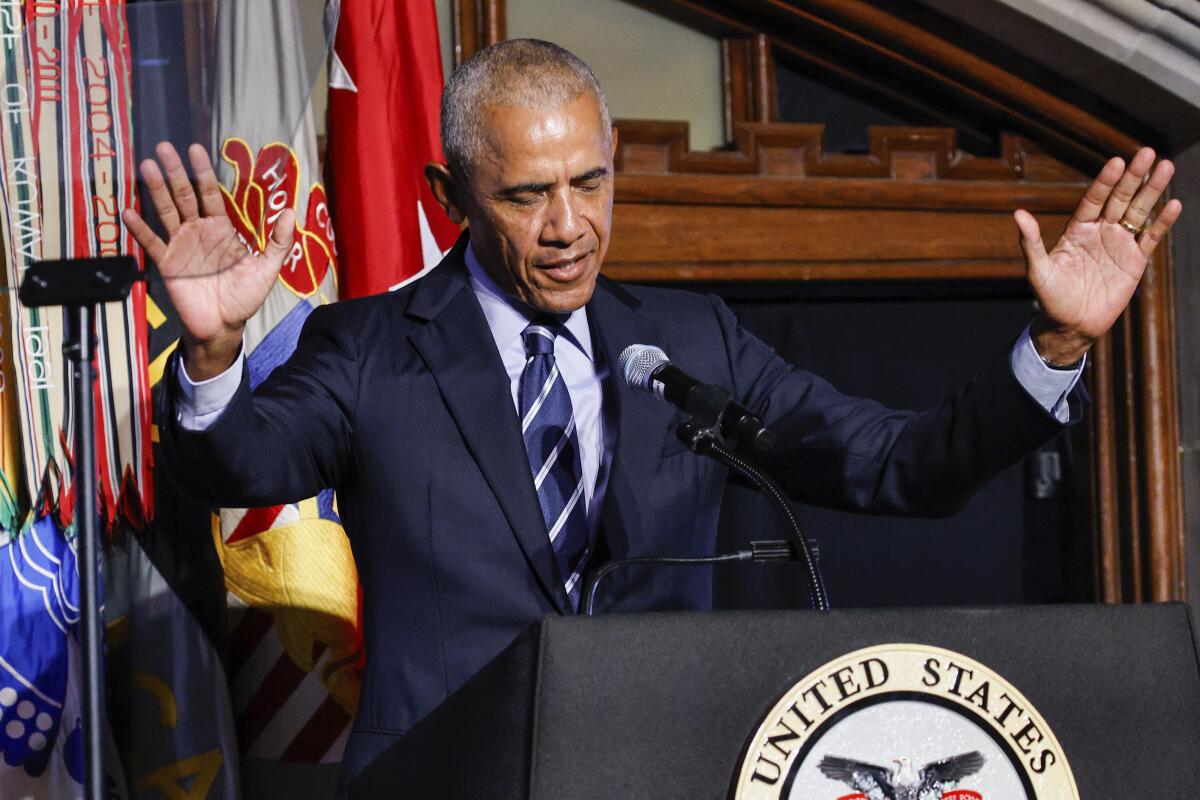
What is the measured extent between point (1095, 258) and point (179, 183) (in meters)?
0.94

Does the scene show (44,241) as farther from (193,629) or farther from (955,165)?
(955,165)

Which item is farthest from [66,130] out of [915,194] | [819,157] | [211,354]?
[915,194]

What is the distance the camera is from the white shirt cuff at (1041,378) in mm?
1519

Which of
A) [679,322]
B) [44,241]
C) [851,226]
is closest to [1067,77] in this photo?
[851,226]

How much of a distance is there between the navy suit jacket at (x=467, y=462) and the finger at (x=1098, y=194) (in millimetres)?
203

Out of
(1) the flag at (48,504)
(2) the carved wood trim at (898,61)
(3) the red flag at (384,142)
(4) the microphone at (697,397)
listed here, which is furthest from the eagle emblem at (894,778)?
(2) the carved wood trim at (898,61)

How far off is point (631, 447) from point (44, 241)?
655 mm

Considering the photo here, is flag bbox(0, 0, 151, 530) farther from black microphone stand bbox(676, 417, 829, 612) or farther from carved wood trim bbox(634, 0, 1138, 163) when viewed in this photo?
carved wood trim bbox(634, 0, 1138, 163)

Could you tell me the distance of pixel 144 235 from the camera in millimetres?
1293

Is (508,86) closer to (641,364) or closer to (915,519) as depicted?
(641,364)

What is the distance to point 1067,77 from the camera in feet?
11.3

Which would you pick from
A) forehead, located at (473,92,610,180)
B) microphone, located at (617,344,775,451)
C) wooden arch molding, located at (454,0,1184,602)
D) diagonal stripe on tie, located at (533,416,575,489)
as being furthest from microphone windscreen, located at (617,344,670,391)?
wooden arch molding, located at (454,0,1184,602)

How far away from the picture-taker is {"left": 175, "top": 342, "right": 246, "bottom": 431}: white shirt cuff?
1392 mm

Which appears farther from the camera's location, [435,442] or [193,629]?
[193,629]
